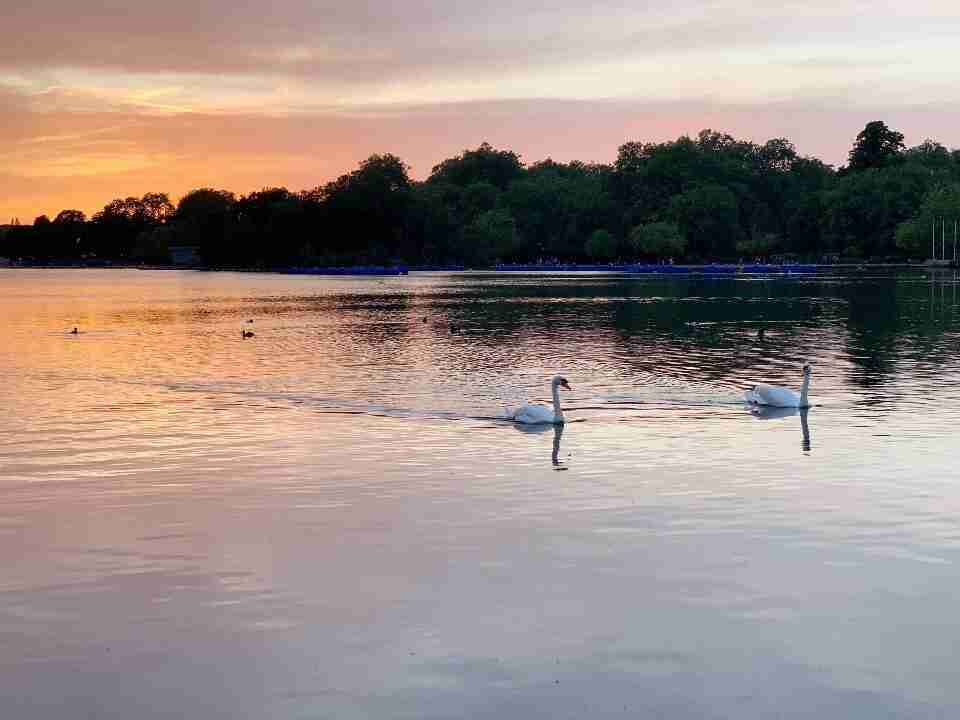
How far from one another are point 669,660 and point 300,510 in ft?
26.0

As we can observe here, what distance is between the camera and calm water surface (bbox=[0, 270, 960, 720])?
35.5ft

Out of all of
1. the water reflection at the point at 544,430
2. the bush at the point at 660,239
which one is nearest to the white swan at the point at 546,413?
the water reflection at the point at 544,430

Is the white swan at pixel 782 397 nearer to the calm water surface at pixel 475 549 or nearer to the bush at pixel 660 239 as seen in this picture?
the calm water surface at pixel 475 549

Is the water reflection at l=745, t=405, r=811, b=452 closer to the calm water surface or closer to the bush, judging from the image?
the calm water surface

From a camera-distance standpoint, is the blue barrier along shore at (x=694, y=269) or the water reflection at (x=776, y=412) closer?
the water reflection at (x=776, y=412)

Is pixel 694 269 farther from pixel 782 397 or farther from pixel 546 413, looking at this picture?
pixel 546 413

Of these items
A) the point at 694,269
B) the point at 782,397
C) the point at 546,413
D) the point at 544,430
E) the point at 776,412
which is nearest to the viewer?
the point at 544,430

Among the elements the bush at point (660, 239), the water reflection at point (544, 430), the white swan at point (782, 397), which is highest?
the bush at point (660, 239)

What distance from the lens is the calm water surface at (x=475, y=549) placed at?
10.8 m

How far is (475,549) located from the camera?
15.4 meters

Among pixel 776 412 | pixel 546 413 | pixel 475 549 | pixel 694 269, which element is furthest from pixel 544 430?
pixel 694 269

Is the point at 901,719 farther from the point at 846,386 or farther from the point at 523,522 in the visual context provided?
the point at 846,386

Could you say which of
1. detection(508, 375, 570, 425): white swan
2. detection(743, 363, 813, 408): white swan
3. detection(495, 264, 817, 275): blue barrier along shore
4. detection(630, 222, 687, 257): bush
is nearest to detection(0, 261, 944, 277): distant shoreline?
detection(495, 264, 817, 275): blue barrier along shore

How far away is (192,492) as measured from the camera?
19188 millimetres
